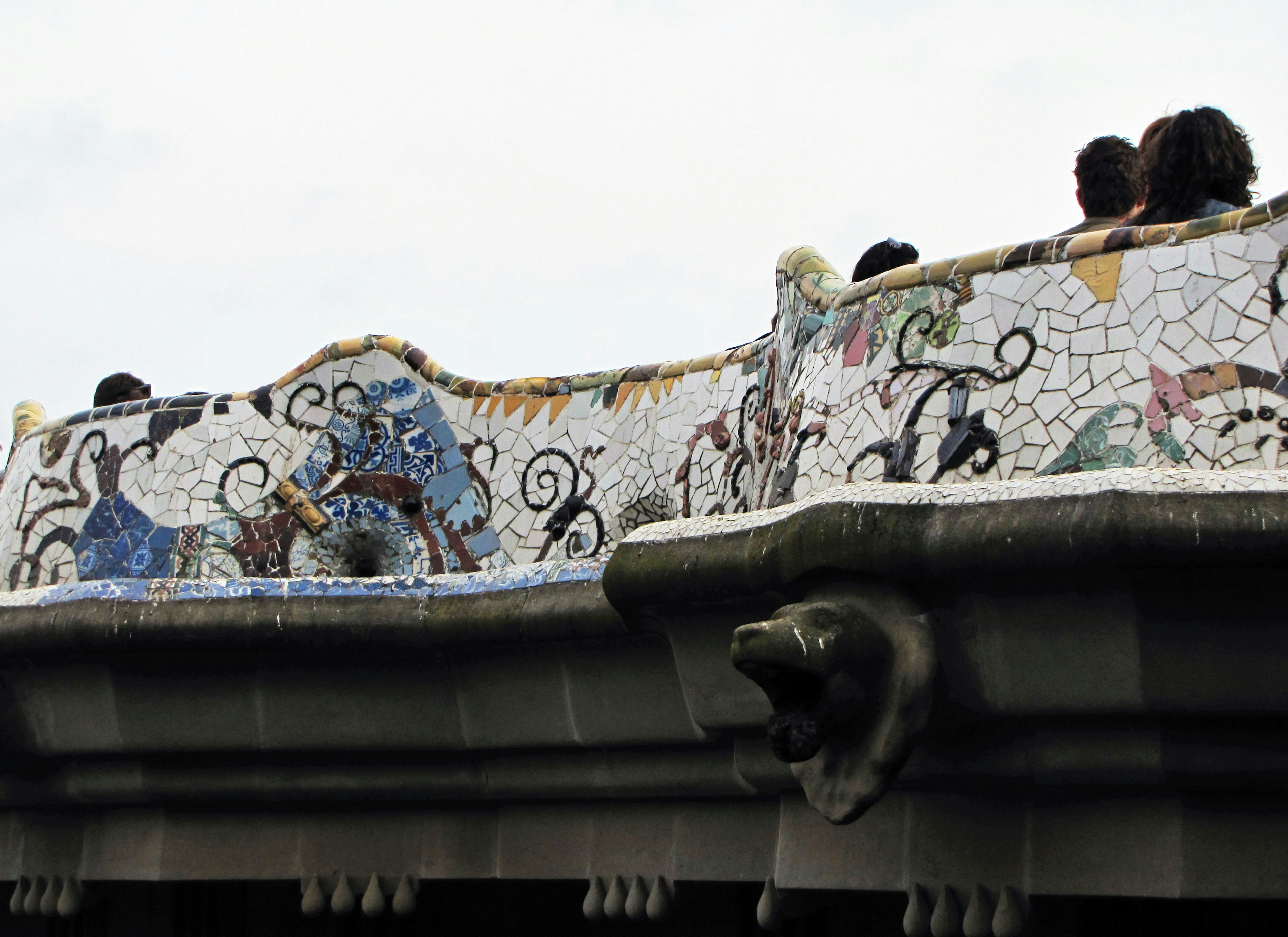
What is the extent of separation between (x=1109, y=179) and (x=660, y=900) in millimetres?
2124

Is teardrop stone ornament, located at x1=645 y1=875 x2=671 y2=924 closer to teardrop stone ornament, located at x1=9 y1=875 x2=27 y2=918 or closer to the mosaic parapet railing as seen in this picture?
the mosaic parapet railing

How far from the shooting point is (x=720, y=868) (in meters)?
4.63

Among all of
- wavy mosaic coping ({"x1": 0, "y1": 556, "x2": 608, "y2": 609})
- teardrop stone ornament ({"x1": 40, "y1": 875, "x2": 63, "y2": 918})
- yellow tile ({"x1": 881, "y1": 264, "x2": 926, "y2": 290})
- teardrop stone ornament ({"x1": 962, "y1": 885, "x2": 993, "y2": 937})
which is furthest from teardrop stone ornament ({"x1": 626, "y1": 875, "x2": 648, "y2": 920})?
teardrop stone ornament ({"x1": 40, "y1": 875, "x2": 63, "y2": 918})

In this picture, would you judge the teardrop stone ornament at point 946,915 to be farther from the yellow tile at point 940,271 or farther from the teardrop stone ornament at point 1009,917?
the yellow tile at point 940,271

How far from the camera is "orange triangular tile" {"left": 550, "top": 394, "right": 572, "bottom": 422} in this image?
5730 mm

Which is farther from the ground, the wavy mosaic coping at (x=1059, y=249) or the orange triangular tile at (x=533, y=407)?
the wavy mosaic coping at (x=1059, y=249)

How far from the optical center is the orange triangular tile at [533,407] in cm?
576

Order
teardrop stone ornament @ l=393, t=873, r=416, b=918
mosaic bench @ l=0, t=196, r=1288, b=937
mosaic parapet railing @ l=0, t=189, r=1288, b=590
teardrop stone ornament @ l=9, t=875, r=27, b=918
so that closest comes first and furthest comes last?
mosaic bench @ l=0, t=196, r=1288, b=937 < mosaic parapet railing @ l=0, t=189, r=1288, b=590 < teardrop stone ornament @ l=393, t=873, r=416, b=918 < teardrop stone ornament @ l=9, t=875, r=27, b=918

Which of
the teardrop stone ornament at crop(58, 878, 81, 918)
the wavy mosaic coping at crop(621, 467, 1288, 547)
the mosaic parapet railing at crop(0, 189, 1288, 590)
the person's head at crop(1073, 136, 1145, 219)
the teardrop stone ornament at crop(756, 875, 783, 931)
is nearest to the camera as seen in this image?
the wavy mosaic coping at crop(621, 467, 1288, 547)

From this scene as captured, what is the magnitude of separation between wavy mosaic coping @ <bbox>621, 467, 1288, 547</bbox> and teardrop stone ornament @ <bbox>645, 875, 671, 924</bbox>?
1.11 metres

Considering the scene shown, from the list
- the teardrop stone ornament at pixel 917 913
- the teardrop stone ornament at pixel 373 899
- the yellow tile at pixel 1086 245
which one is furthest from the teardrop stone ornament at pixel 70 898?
the yellow tile at pixel 1086 245

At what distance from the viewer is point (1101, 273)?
3963 millimetres

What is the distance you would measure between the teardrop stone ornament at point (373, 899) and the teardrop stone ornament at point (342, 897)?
0.04 metres

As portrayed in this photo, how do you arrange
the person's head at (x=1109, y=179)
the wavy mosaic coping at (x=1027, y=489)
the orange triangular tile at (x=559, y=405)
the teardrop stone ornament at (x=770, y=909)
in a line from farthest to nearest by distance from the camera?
the orange triangular tile at (x=559, y=405) → the person's head at (x=1109, y=179) → the teardrop stone ornament at (x=770, y=909) → the wavy mosaic coping at (x=1027, y=489)
